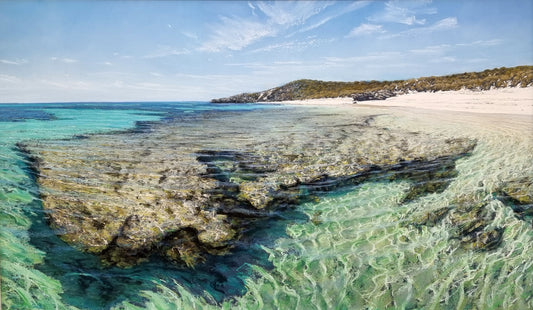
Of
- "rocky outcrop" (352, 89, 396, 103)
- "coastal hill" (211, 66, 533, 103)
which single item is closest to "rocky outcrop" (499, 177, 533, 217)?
"coastal hill" (211, 66, 533, 103)

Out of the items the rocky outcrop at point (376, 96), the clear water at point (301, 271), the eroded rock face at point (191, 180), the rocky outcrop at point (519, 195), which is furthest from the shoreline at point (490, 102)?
the clear water at point (301, 271)

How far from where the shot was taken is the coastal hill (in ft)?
89.9

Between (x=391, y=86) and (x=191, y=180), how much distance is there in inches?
2133

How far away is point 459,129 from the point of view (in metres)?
12.0

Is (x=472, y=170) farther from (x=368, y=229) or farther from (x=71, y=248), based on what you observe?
(x=71, y=248)

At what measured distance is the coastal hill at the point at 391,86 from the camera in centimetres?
2741

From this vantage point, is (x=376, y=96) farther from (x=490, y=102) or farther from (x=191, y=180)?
(x=191, y=180)

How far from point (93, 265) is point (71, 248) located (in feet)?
1.64

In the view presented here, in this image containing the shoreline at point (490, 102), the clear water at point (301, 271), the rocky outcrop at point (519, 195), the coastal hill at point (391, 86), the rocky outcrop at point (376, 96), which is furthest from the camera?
the rocky outcrop at point (376, 96)

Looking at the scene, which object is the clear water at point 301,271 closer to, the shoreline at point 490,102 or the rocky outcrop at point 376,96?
the shoreline at point 490,102

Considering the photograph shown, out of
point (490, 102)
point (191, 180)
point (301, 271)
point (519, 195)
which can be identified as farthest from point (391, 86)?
point (301, 271)

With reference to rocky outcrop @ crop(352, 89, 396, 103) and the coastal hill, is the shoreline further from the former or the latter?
rocky outcrop @ crop(352, 89, 396, 103)

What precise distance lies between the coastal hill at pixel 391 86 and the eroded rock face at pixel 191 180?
2467 centimetres

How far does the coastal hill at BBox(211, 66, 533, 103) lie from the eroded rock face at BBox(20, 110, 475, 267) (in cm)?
2467
